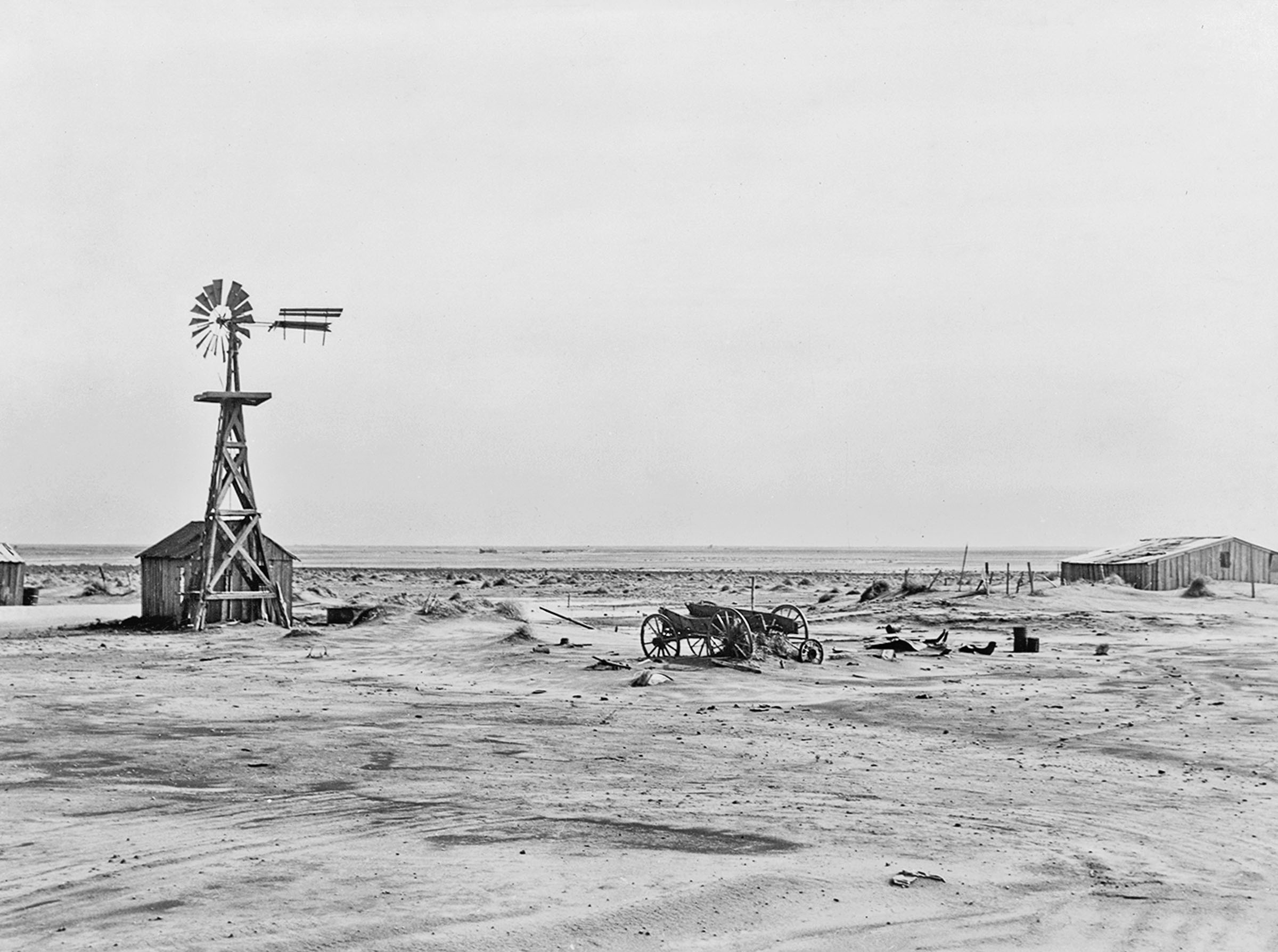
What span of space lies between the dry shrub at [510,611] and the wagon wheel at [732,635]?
11805mm

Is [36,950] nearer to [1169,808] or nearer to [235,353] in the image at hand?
[1169,808]

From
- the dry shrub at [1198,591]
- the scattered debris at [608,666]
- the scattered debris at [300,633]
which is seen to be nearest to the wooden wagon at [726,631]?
the scattered debris at [608,666]

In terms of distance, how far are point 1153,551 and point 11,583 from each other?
4210 cm

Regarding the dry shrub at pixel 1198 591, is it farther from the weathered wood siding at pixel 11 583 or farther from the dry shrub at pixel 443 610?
the weathered wood siding at pixel 11 583

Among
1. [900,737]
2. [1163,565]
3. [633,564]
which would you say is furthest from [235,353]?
[633,564]

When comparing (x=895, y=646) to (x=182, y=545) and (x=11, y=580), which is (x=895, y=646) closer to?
(x=182, y=545)

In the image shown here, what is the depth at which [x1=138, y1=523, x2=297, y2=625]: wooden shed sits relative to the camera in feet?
105

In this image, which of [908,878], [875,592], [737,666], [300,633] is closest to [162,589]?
[300,633]

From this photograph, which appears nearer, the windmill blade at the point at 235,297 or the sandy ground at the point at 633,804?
the sandy ground at the point at 633,804

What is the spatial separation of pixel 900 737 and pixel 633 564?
391 ft

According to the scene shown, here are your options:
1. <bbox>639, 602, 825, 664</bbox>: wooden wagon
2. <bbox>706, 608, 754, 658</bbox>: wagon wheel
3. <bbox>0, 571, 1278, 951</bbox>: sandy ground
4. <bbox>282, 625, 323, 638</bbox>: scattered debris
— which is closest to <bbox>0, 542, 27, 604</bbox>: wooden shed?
<bbox>282, 625, 323, 638</bbox>: scattered debris

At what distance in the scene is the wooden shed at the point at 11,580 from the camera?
42.9 meters

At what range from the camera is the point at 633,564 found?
134 m

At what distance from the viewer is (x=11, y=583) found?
141 ft
